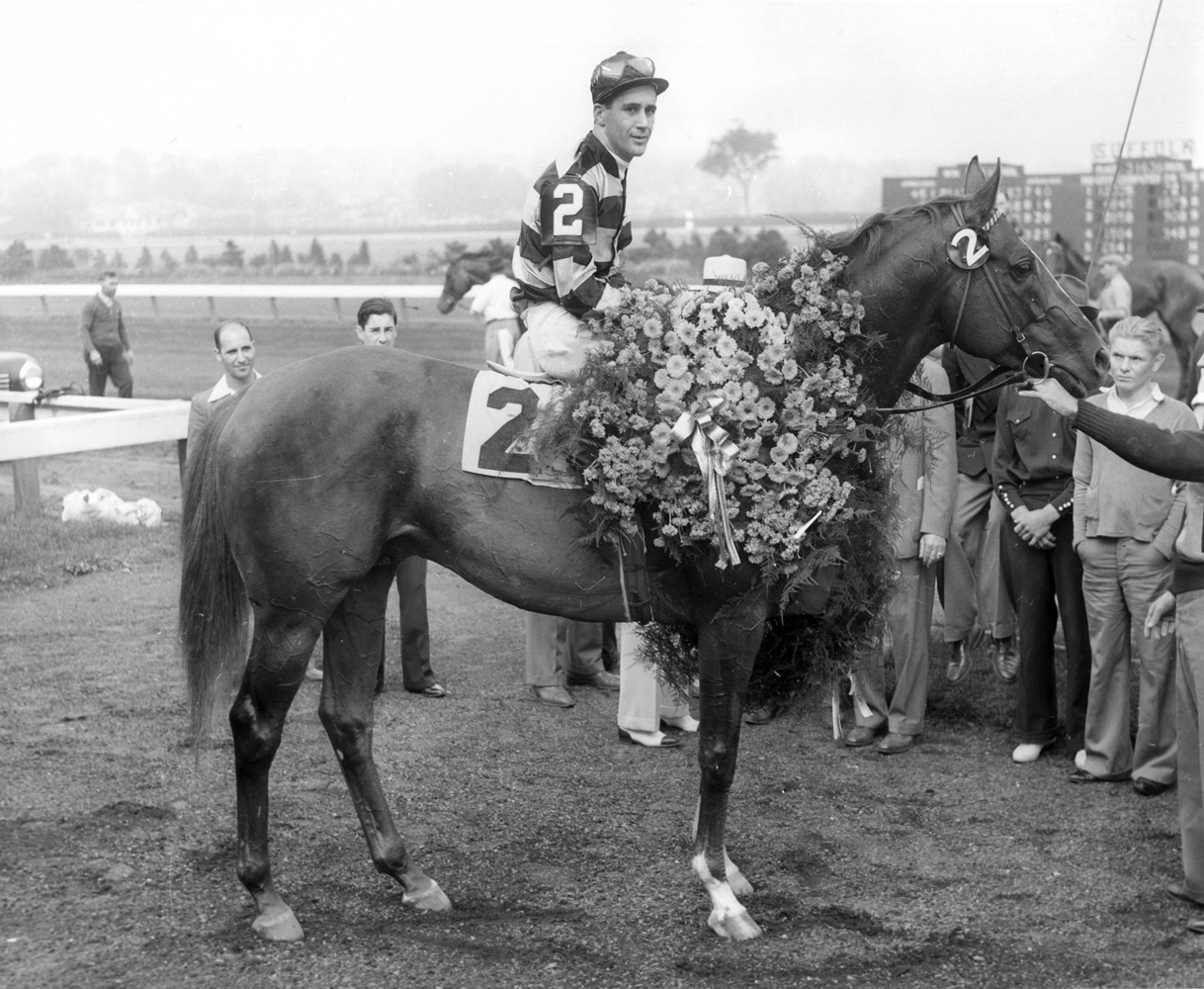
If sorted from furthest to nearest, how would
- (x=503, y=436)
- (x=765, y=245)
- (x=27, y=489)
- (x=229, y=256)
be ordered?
(x=229, y=256) → (x=765, y=245) → (x=27, y=489) → (x=503, y=436)

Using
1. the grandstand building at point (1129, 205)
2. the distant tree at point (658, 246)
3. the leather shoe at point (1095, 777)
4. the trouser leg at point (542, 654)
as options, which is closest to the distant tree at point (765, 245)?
the distant tree at point (658, 246)

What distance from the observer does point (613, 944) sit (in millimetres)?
3988

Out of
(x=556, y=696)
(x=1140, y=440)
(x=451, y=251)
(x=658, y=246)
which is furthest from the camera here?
(x=451, y=251)

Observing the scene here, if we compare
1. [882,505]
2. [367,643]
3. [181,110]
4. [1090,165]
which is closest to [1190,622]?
[882,505]

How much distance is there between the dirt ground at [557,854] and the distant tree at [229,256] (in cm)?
1683

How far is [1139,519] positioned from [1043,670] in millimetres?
989

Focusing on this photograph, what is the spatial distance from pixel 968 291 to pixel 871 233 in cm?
38

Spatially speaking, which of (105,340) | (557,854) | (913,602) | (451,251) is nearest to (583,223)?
(557,854)

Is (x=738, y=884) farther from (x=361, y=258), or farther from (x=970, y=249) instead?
(x=361, y=258)

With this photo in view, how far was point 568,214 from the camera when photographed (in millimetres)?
4242

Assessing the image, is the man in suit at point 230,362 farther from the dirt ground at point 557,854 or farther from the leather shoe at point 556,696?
the leather shoe at point 556,696

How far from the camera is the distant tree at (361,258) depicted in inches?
908

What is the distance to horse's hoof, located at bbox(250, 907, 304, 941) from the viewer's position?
4.05m

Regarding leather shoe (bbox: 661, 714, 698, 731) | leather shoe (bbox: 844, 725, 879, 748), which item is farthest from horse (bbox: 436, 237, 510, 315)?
leather shoe (bbox: 844, 725, 879, 748)
